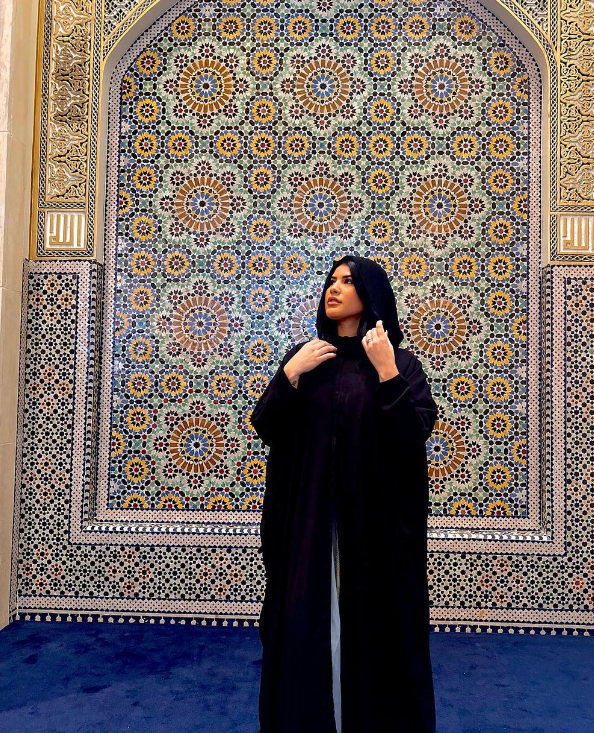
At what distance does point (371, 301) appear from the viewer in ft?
4.26

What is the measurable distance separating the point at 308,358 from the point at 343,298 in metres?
0.17

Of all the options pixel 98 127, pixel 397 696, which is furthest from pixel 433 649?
pixel 98 127

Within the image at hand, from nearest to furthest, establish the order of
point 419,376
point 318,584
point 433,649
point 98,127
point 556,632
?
point 318,584, point 419,376, point 433,649, point 556,632, point 98,127

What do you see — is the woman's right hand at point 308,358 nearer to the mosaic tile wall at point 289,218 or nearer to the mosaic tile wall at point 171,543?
the mosaic tile wall at point 289,218

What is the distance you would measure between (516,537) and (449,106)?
5.72 ft

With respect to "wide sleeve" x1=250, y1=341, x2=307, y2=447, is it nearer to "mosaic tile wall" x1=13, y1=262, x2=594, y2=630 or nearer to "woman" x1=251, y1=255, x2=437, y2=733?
"woman" x1=251, y1=255, x2=437, y2=733

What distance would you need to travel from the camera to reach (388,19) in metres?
2.42

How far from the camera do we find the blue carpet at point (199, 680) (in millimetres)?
1565

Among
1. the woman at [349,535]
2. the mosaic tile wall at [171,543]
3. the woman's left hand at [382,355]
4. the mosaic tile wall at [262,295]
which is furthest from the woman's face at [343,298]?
the mosaic tile wall at [171,543]

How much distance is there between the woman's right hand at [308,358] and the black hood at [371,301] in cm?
9

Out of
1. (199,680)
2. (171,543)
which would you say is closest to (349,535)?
(199,680)

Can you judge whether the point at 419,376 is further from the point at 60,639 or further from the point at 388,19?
the point at 388,19

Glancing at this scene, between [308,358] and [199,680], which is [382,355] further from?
[199,680]

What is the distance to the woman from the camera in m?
1.20
